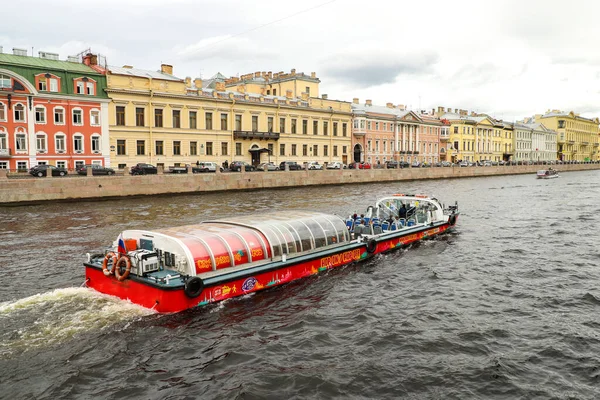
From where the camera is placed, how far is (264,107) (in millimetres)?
50031

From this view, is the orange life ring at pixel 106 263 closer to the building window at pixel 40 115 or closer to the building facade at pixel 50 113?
the building facade at pixel 50 113

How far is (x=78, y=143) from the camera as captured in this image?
3725 cm

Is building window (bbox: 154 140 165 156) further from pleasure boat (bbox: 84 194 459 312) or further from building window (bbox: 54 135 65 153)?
pleasure boat (bbox: 84 194 459 312)

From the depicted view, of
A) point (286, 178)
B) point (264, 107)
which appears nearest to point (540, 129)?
point (264, 107)

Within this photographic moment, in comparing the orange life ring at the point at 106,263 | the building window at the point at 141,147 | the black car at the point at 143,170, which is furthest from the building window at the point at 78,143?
the orange life ring at the point at 106,263

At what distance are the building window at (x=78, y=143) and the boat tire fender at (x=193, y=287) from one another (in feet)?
106

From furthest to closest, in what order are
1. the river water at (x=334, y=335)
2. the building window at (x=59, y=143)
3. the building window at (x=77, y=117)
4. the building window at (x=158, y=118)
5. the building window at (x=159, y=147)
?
the building window at (x=159, y=147), the building window at (x=158, y=118), the building window at (x=77, y=117), the building window at (x=59, y=143), the river water at (x=334, y=335)

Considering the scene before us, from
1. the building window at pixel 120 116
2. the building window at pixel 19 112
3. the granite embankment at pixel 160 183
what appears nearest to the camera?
the granite embankment at pixel 160 183

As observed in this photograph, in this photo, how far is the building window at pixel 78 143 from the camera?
3700 cm

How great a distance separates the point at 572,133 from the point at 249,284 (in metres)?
127

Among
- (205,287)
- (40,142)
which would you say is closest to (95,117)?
(40,142)

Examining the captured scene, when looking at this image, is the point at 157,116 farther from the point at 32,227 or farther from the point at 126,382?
the point at 126,382

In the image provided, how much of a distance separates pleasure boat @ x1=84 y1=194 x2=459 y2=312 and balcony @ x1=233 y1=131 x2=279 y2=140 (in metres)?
35.2

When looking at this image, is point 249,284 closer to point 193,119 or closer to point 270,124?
point 193,119
